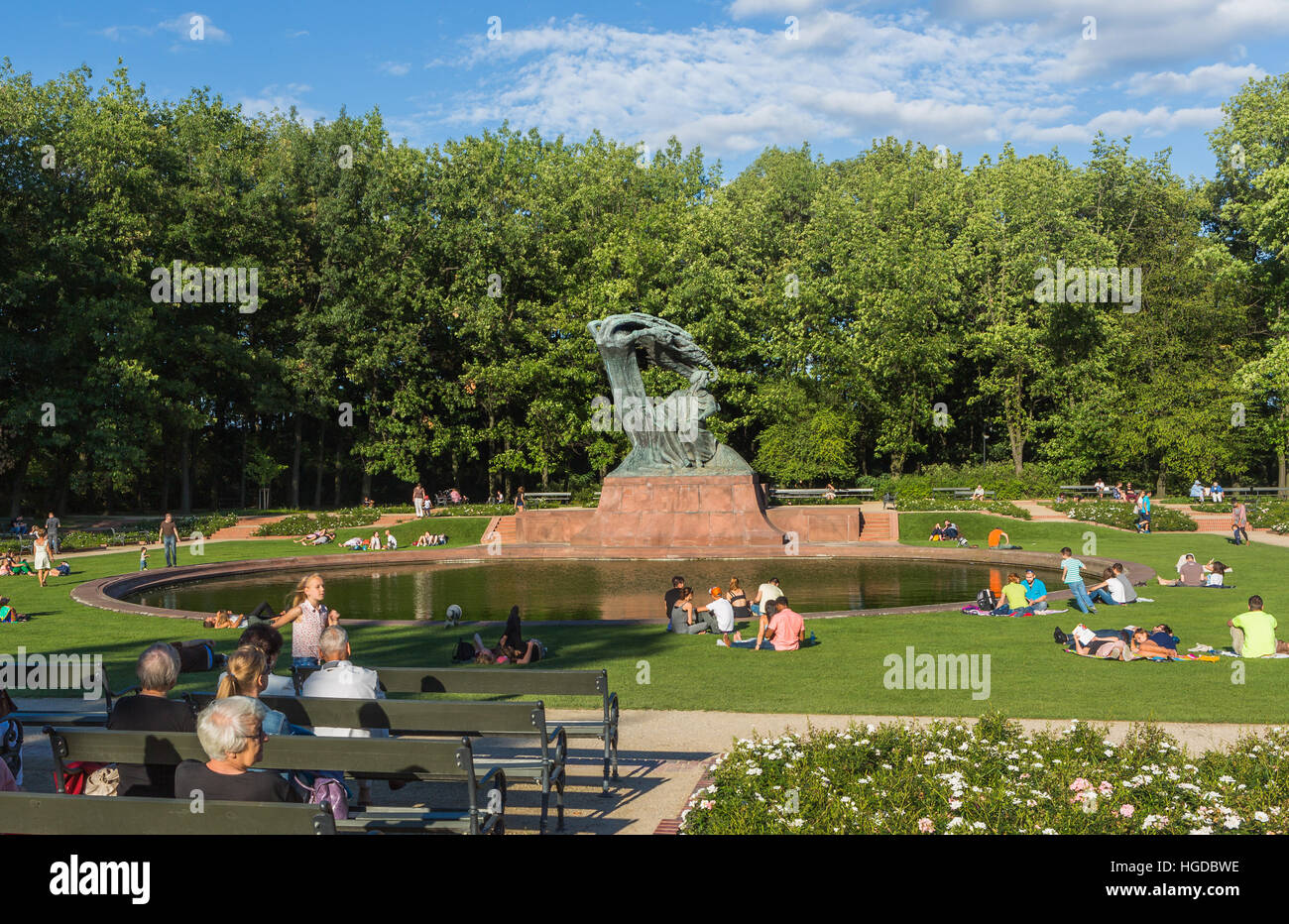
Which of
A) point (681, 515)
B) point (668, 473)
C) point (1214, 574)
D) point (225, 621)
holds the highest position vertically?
point (668, 473)

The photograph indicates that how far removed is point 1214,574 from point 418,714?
696 inches

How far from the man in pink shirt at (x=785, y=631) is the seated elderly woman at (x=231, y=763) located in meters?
9.76

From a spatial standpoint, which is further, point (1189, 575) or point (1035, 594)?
point (1189, 575)

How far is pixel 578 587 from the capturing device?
23.4 m

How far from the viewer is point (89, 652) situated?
14281mm

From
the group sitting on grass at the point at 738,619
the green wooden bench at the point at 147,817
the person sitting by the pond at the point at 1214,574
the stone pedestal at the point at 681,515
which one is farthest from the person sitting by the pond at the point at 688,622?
the stone pedestal at the point at 681,515

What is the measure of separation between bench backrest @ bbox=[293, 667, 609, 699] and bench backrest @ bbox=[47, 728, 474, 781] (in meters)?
2.22

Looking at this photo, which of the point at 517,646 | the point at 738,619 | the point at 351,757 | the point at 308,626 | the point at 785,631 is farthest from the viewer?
the point at 738,619

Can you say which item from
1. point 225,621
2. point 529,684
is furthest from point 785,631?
point 225,621

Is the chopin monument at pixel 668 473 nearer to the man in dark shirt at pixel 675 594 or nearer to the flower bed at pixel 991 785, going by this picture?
the man in dark shirt at pixel 675 594

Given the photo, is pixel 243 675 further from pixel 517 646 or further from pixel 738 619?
pixel 738 619
